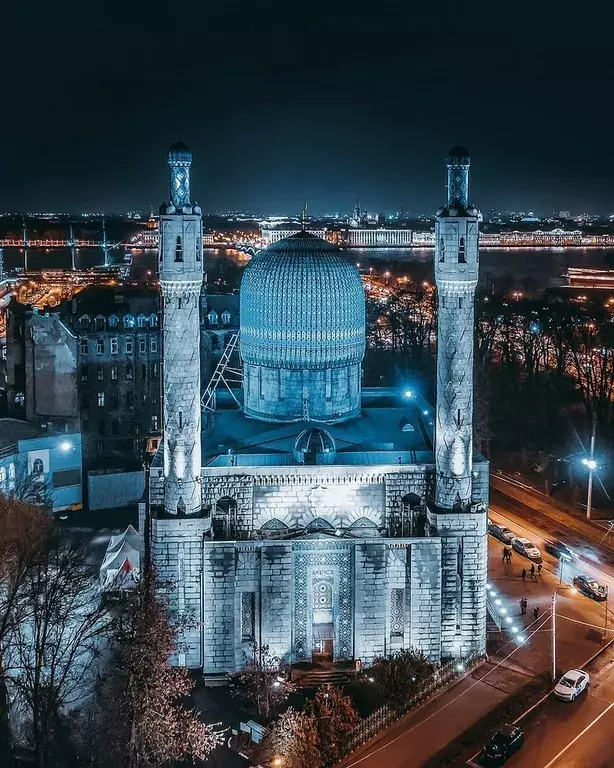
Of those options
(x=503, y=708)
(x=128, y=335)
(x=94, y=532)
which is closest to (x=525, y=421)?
(x=128, y=335)

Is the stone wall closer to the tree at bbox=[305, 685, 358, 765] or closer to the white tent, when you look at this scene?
the white tent

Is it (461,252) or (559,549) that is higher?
(461,252)

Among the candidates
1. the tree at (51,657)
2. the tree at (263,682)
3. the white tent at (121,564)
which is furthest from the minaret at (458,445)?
the white tent at (121,564)

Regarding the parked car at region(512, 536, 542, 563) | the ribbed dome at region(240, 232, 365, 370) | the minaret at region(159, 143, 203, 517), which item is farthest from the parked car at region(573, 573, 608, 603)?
the minaret at region(159, 143, 203, 517)

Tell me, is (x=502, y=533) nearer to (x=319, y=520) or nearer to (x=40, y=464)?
(x=319, y=520)

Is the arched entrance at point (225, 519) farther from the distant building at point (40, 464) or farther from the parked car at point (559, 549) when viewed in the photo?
the parked car at point (559, 549)

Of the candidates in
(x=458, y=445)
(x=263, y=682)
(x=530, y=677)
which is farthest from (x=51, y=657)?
(x=530, y=677)

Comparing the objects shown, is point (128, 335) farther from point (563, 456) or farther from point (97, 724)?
point (97, 724)
